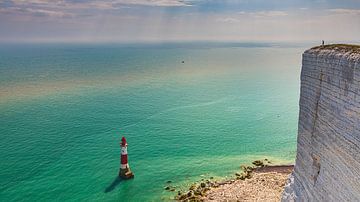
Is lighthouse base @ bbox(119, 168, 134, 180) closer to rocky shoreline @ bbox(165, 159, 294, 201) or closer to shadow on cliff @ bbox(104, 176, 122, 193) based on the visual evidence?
shadow on cliff @ bbox(104, 176, 122, 193)

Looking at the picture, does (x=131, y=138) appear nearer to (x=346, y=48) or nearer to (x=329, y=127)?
(x=329, y=127)

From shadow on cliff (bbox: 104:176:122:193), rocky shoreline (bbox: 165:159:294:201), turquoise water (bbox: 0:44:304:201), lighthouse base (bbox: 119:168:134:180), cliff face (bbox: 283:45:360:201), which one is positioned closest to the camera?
cliff face (bbox: 283:45:360:201)

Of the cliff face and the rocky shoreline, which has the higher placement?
the cliff face

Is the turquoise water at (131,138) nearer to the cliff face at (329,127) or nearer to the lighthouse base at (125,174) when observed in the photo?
the lighthouse base at (125,174)

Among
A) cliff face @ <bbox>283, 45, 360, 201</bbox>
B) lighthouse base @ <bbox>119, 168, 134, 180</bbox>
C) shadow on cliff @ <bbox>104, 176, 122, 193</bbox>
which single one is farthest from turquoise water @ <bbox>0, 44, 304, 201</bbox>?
cliff face @ <bbox>283, 45, 360, 201</bbox>

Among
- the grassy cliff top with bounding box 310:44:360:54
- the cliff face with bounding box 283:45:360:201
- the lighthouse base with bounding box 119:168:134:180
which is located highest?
the grassy cliff top with bounding box 310:44:360:54

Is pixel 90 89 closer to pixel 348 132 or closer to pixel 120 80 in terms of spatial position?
pixel 120 80

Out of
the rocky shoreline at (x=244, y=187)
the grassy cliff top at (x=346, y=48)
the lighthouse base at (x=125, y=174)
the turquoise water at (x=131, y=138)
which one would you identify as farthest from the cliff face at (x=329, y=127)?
the lighthouse base at (x=125, y=174)

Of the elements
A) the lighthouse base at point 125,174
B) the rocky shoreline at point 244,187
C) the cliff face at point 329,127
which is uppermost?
the cliff face at point 329,127
